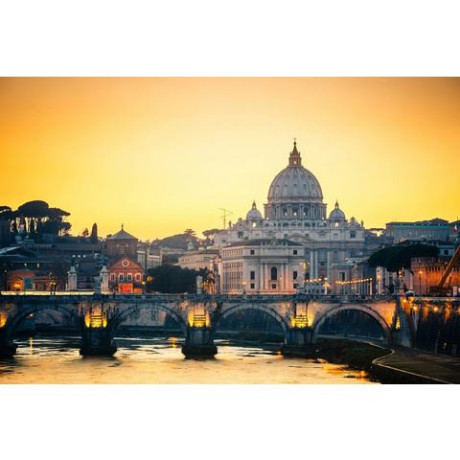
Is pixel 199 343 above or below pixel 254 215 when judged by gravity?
below

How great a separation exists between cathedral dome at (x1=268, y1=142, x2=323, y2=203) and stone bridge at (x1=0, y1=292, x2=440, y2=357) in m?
105

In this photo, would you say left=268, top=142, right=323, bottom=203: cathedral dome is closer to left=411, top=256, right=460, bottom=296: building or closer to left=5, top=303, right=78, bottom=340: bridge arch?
left=411, top=256, right=460, bottom=296: building

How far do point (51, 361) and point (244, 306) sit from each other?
15.3m

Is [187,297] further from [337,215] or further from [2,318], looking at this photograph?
[337,215]

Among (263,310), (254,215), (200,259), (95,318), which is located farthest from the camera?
(254,215)

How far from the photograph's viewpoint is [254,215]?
188500mm

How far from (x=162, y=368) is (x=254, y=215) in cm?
11641

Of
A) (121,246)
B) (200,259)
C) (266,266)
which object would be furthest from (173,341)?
(200,259)

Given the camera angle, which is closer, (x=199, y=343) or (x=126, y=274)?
(x=199, y=343)

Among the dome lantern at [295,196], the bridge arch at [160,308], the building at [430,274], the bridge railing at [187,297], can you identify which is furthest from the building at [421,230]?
the bridge arch at [160,308]

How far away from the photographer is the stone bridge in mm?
83625

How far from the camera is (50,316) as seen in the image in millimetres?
111562

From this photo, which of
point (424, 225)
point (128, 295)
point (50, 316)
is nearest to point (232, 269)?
point (424, 225)

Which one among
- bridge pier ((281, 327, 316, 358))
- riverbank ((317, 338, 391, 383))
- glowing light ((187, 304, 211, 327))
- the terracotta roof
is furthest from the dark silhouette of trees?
bridge pier ((281, 327, 316, 358))
